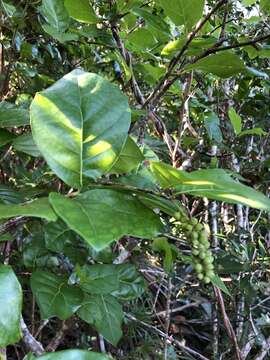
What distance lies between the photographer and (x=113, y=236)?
36 cm

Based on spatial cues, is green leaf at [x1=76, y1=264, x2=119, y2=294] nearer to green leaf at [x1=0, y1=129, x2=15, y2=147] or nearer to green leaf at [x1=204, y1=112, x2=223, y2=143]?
green leaf at [x1=0, y1=129, x2=15, y2=147]

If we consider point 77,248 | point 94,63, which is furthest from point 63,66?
point 77,248

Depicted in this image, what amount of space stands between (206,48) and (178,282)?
Answer: 108cm

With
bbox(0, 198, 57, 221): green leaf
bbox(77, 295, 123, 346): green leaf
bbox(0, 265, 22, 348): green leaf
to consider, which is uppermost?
bbox(0, 198, 57, 221): green leaf

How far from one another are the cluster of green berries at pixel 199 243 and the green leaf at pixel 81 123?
0.12 metres

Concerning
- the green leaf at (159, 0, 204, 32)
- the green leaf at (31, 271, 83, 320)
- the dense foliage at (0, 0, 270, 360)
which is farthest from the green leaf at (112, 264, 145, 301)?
the green leaf at (159, 0, 204, 32)

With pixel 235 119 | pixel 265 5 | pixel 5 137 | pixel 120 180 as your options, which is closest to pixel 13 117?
pixel 5 137

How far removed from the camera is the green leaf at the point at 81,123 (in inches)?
16.9

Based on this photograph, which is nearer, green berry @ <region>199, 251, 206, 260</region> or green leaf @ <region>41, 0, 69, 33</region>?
green berry @ <region>199, 251, 206, 260</region>

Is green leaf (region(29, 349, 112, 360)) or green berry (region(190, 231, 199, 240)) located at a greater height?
green berry (region(190, 231, 199, 240))

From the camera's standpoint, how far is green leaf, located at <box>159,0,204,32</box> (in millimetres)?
625

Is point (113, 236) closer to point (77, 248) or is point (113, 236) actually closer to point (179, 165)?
point (77, 248)

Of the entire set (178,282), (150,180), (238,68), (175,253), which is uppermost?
(238,68)

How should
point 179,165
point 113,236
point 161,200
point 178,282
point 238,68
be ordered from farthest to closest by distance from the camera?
1. point 178,282
2. point 179,165
3. point 238,68
4. point 161,200
5. point 113,236
